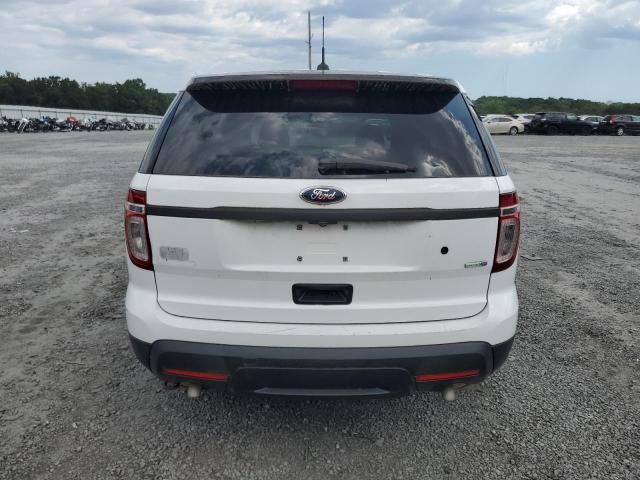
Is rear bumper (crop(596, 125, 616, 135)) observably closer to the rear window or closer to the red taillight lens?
the rear window

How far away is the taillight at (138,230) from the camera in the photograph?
7.78 ft

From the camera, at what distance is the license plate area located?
2348 mm

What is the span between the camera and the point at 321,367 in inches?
91.4

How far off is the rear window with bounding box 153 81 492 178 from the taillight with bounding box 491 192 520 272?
6.6 inches

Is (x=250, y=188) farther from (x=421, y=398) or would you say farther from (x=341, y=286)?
(x=421, y=398)

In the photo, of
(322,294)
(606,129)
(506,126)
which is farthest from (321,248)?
(606,129)

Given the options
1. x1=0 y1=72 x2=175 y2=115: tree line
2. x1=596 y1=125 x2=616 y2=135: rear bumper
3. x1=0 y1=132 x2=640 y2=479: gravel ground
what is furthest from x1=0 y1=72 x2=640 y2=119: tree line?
x1=0 y1=132 x2=640 y2=479: gravel ground

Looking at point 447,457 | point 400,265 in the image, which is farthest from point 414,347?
point 447,457

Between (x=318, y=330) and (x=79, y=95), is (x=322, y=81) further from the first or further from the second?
(x=79, y=95)

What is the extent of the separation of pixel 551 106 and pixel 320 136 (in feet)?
316

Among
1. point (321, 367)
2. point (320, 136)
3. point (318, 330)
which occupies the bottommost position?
point (321, 367)

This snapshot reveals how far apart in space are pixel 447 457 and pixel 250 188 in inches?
68.4

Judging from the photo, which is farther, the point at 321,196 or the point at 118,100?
the point at 118,100

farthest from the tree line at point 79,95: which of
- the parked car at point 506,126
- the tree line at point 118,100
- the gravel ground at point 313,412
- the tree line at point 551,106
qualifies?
the gravel ground at point 313,412
